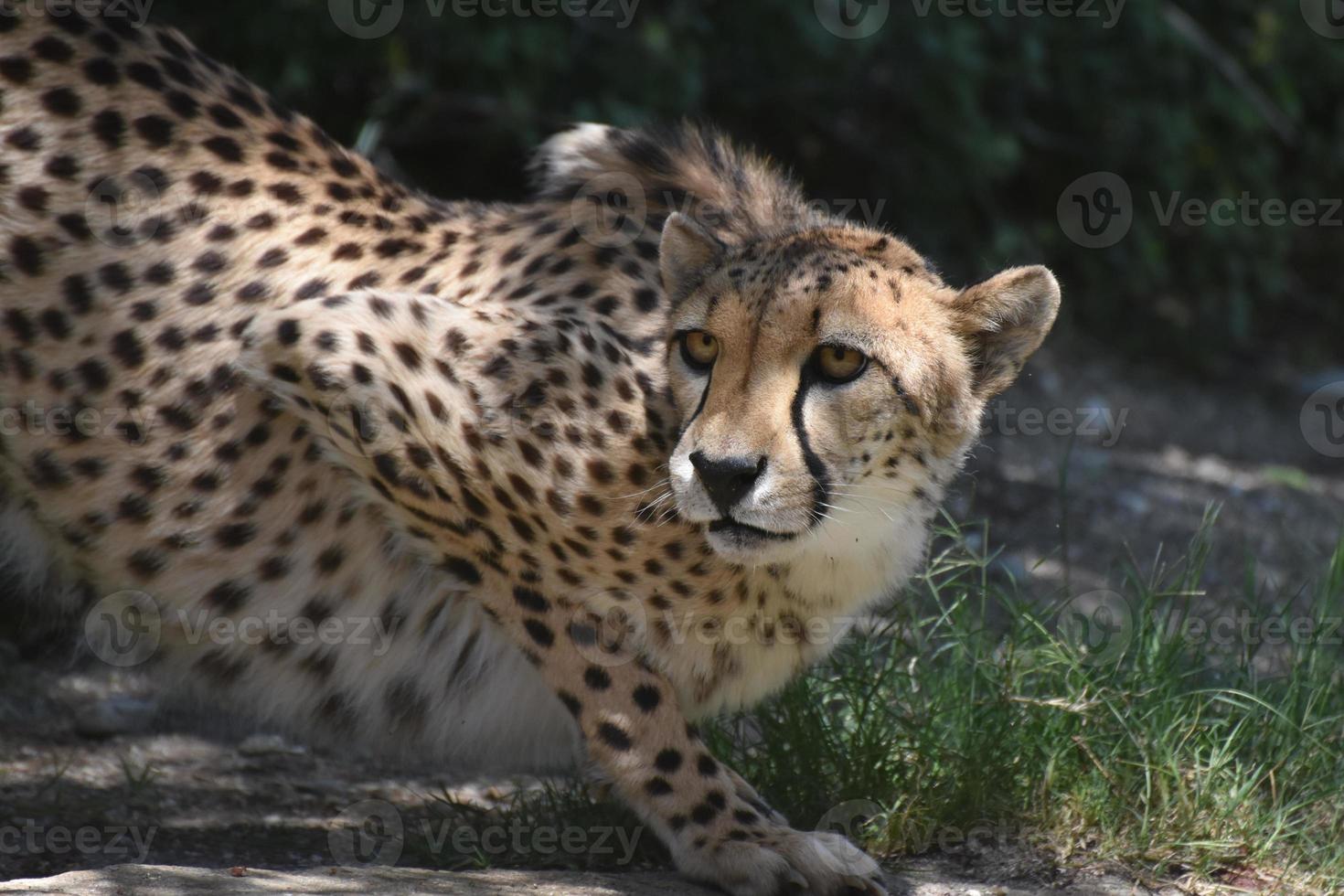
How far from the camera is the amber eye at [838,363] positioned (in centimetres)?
276

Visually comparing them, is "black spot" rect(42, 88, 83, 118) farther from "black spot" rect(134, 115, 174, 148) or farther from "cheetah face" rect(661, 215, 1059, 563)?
"cheetah face" rect(661, 215, 1059, 563)

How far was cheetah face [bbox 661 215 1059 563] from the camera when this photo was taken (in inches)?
104

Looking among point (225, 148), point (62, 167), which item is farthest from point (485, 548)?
point (62, 167)

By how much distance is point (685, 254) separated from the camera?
9.91 ft

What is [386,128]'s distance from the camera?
5.89m

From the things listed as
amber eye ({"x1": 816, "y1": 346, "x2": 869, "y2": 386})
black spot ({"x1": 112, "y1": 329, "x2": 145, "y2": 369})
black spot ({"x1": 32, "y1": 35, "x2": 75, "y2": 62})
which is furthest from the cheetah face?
black spot ({"x1": 32, "y1": 35, "x2": 75, "y2": 62})

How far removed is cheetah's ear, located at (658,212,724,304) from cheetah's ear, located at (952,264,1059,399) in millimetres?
459

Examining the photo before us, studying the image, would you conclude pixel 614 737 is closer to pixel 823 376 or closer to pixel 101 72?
pixel 823 376

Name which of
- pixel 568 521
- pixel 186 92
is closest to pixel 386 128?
pixel 186 92

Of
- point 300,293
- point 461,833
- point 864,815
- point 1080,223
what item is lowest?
point 461,833

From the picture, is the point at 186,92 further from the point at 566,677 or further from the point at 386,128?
the point at 386,128

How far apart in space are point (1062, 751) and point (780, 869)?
710 millimetres

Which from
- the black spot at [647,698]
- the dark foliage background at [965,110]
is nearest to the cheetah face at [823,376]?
the black spot at [647,698]

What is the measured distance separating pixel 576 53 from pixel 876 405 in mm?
3301
